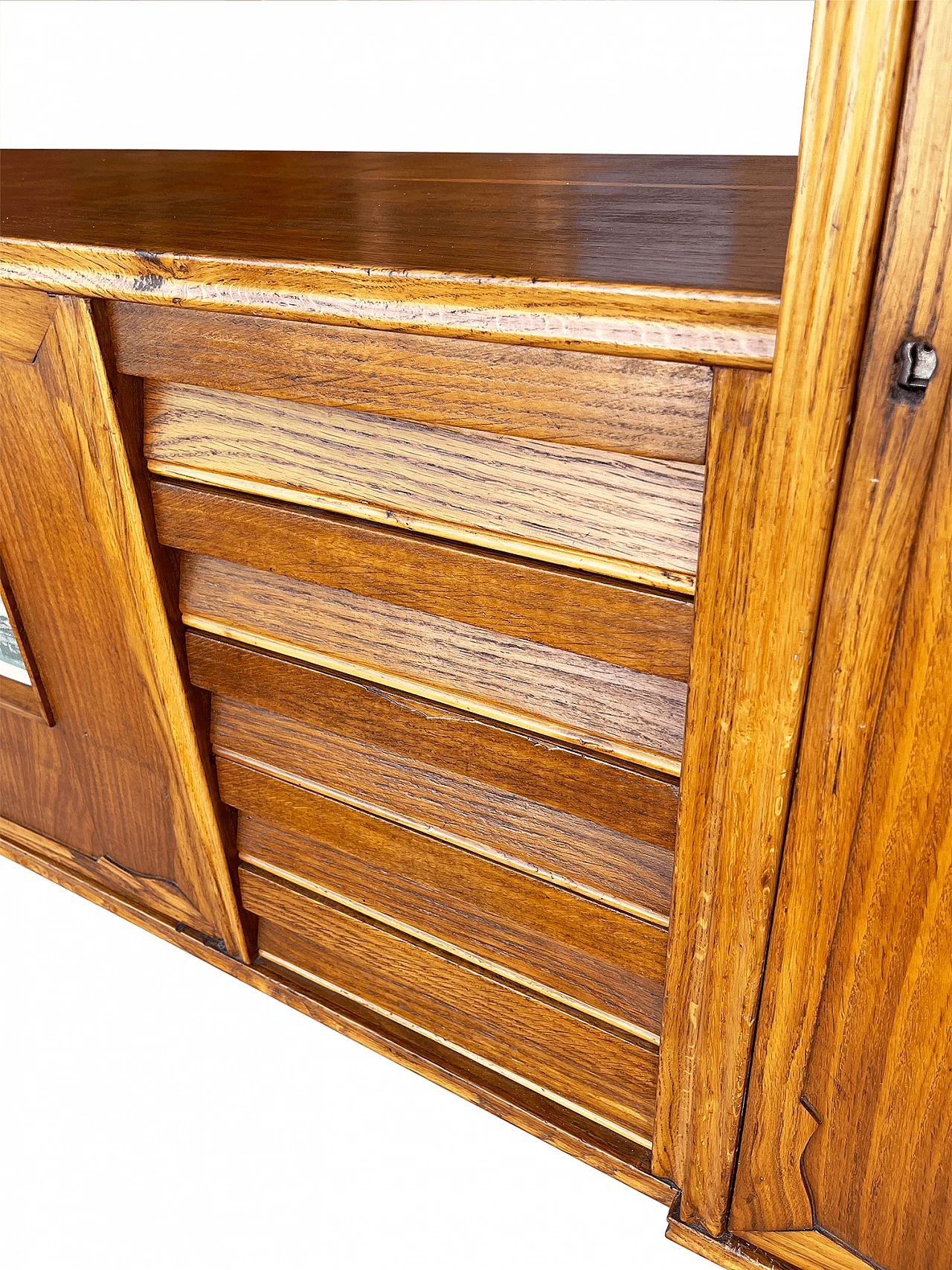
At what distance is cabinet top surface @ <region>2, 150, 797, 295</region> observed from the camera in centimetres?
92

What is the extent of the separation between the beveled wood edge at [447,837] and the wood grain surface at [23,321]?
1.94 ft

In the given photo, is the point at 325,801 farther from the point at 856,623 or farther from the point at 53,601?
the point at 856,623

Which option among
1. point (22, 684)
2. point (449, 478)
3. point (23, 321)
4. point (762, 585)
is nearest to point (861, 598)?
point (762, 585)

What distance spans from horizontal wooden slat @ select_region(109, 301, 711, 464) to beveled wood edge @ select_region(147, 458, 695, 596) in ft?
0.39

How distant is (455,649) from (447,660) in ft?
0.07

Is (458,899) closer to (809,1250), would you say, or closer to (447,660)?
(447,660)

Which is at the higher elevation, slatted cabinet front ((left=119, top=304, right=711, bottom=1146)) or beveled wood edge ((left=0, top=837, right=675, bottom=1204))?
slatted cabinet front ((left=119, top=304, right=711, bottom=1146))

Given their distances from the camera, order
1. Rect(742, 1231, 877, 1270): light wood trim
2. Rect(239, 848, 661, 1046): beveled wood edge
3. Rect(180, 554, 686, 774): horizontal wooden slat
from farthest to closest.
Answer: Rect(239, 848, 661, 1046): beveled wood edge < Rect(742, 1231, 877, 1270): light wood trim < Rect(180, 554, 686, 774): horizontal wooden slat

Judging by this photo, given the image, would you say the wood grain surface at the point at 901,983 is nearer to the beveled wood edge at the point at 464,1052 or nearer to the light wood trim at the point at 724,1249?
the light wood trim at the point at 724,1249

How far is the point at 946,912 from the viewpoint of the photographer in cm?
90

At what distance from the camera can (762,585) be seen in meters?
0.87

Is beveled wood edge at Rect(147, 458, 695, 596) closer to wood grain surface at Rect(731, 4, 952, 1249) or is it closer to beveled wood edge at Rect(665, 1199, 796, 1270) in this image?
wood grain surface at Rect(731, 4, 952, 1249)

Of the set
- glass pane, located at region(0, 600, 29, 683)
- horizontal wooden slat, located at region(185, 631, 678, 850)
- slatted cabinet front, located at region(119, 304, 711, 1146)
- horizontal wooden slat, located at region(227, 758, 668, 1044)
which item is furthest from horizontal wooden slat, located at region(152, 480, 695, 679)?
glass pane, located at region(0, 600, 29, 683)

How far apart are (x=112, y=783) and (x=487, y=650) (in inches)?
32.5
